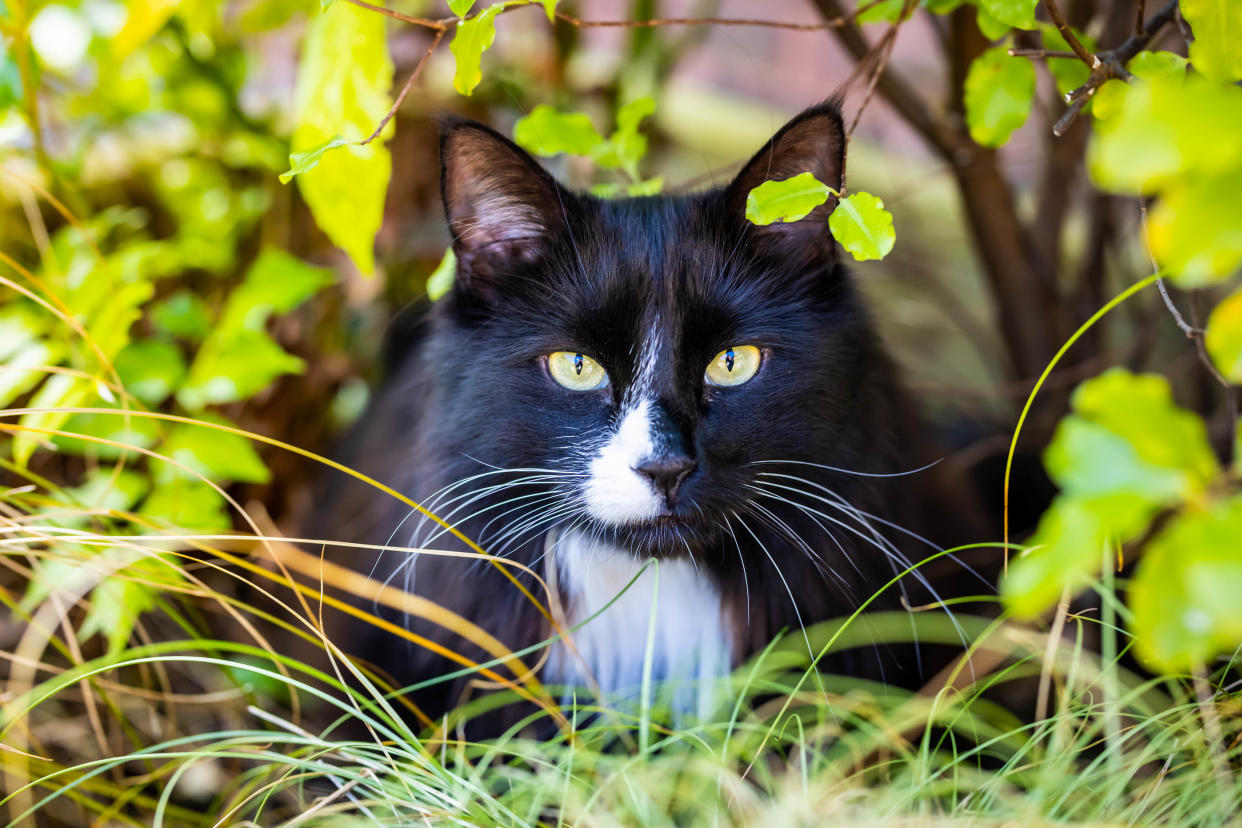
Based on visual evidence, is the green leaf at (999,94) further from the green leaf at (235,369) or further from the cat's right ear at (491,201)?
the green leaf at (235,369)

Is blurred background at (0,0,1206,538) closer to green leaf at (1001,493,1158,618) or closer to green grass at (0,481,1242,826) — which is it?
green grass at (0,481,1242,826)

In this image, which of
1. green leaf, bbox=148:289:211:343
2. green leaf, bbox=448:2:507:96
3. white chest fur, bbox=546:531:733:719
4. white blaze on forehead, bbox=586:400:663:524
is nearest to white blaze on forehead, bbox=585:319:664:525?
white blaze on forehead, bbox=586:400:663:524

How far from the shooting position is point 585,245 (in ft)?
4.35

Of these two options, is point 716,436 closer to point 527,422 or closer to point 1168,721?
point 527,422

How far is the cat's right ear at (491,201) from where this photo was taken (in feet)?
4.17

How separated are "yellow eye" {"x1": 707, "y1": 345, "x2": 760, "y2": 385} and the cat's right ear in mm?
311

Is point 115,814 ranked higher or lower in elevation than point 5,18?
lower

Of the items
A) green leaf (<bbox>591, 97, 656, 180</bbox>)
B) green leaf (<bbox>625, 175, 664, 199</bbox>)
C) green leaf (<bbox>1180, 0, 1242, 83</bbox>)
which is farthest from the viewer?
green leaf (<bbox>625, 175, 664, 199</bbox>)

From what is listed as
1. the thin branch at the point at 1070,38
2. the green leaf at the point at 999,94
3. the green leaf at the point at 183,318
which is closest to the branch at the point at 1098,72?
the thin branch at the point at 1070,38

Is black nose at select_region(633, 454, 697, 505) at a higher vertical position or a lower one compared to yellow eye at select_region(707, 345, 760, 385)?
lower

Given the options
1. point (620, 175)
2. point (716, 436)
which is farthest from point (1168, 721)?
point (620, 175)

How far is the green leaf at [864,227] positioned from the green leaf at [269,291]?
42.0 inches

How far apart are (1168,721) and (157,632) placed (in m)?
1.89

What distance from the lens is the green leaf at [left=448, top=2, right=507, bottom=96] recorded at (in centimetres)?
108
